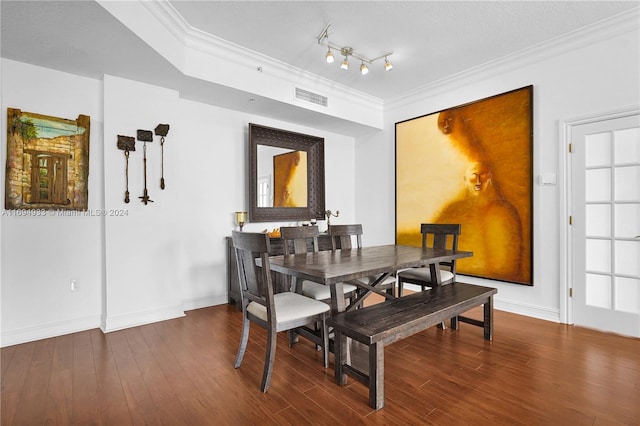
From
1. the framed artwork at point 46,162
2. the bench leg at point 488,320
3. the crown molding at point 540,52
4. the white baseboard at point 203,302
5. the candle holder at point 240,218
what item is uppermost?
the crown molding at point 540,52

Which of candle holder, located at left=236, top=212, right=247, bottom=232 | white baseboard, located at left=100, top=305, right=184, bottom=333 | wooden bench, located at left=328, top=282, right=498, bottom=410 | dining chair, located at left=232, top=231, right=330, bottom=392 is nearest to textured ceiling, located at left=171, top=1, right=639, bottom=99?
candle holder, located at left=236, top=212, right=247, bottom=232

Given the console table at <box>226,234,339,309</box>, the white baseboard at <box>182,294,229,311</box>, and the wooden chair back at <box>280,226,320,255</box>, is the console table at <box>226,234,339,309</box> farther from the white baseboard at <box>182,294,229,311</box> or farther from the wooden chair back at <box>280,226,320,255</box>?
the wooden chair back at <box>280,226,320,255</box>

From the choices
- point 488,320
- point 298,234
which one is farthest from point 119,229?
point 488,320

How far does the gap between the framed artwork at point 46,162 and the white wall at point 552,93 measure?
4.38 meters

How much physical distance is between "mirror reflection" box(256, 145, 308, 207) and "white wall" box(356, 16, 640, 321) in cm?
225

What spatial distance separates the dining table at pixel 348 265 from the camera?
6.90 feet

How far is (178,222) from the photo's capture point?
3641 millimetres

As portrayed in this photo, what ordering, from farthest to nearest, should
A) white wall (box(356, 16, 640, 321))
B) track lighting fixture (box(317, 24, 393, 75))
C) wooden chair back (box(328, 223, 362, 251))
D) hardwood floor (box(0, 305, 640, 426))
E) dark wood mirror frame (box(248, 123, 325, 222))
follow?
1. dark wood mirror frame (box(248, 123, 325, 222))
2. wooden chair back (box(328, 223, 362, 251))
3. track lighting fixture (box(317, 24, 393, 75))
4. white wall (box(356, 16, 640, 321))
5. hardwood floor (box(0, 305, 640, 426))

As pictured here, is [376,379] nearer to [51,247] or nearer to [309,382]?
[309,382]

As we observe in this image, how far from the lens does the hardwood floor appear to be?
183 cm

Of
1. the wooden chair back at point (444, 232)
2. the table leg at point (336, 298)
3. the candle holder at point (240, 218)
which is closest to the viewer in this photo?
the table leg at point (336, 298)

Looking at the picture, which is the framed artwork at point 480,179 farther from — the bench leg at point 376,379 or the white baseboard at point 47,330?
the white baseboard at point 47,330

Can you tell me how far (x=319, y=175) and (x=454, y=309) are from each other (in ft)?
10.2

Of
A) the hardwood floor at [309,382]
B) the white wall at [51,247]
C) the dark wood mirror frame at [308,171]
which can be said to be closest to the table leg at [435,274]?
the hardwood floor at [309,382]
